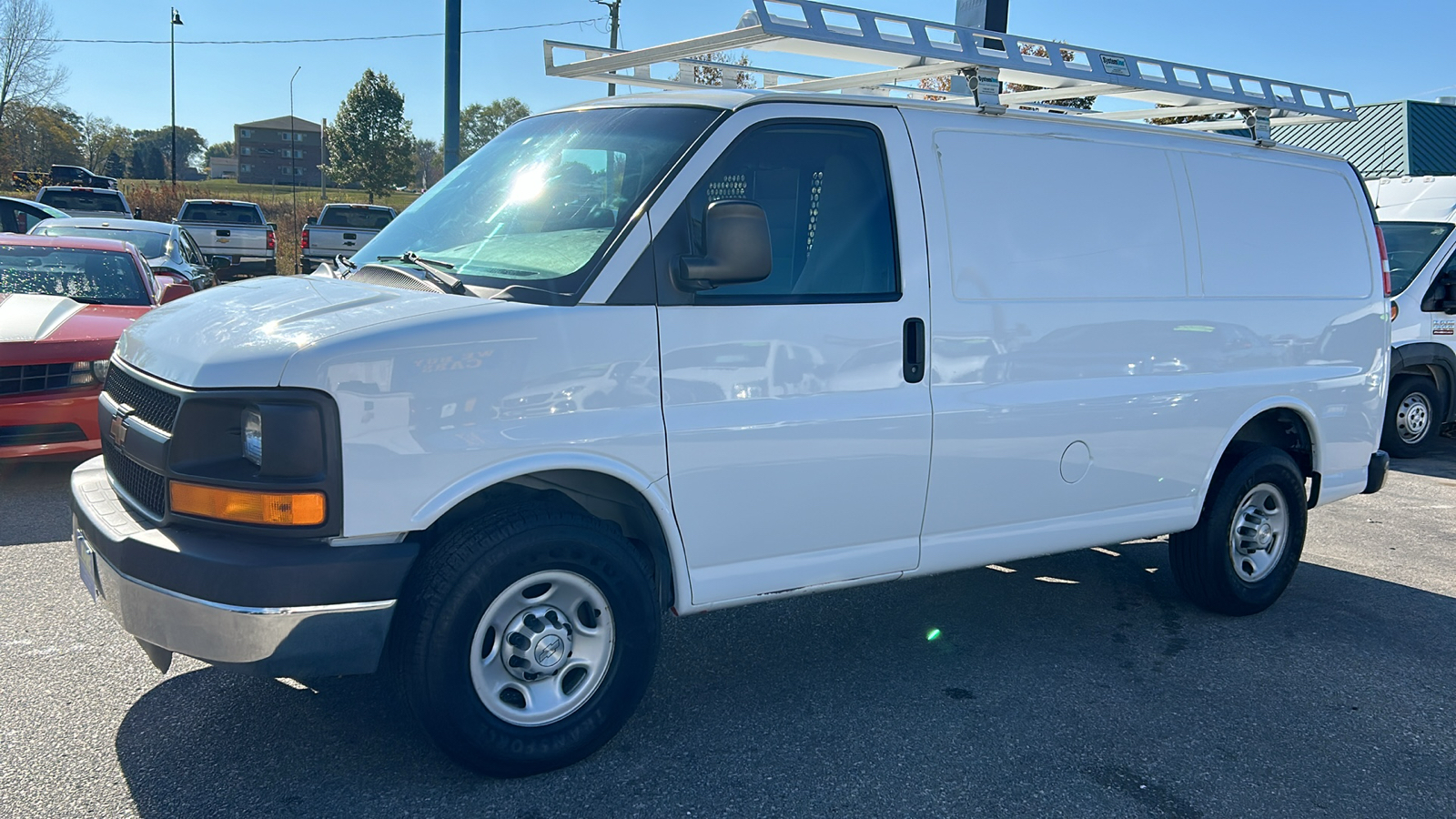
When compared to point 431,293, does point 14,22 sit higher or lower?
higher

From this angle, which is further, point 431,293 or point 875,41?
point 875,41

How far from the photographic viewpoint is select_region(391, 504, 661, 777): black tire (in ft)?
10.5

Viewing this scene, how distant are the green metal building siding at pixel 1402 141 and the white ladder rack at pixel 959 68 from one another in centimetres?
1157

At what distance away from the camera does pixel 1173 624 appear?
524cm

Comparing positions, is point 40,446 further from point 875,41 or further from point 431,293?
point 875,41

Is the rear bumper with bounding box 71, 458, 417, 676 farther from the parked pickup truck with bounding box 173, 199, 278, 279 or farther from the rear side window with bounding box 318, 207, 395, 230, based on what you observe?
the rear side window with bounding box 318, 207, 395, 230

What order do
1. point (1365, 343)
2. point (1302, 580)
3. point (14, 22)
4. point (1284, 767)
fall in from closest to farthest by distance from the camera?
point (1284, 767) < point (1365, 343) < point (1302, 580) < point (14, 22)

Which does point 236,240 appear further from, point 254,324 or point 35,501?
point 254,324

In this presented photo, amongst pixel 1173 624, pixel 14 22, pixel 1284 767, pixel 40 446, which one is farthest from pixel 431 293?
pixel 14 22

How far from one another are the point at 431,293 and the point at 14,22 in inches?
2088

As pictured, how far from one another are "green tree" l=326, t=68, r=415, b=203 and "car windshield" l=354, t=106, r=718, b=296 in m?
55.7

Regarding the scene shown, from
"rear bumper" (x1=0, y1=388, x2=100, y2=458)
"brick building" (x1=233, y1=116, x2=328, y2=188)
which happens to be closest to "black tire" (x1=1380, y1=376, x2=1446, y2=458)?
"rear bumper" (x1=0, y1=388, x2=100, y2=458)

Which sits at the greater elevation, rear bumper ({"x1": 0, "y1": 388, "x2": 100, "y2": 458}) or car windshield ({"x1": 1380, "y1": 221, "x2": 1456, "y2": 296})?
car windshield ({"x1": 1380, "y1": 221, "x2": 1456, "y2": 296})

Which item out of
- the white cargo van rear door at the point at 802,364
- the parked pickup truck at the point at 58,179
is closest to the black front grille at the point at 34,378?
the white cargo van rear door at the point at 802,364
